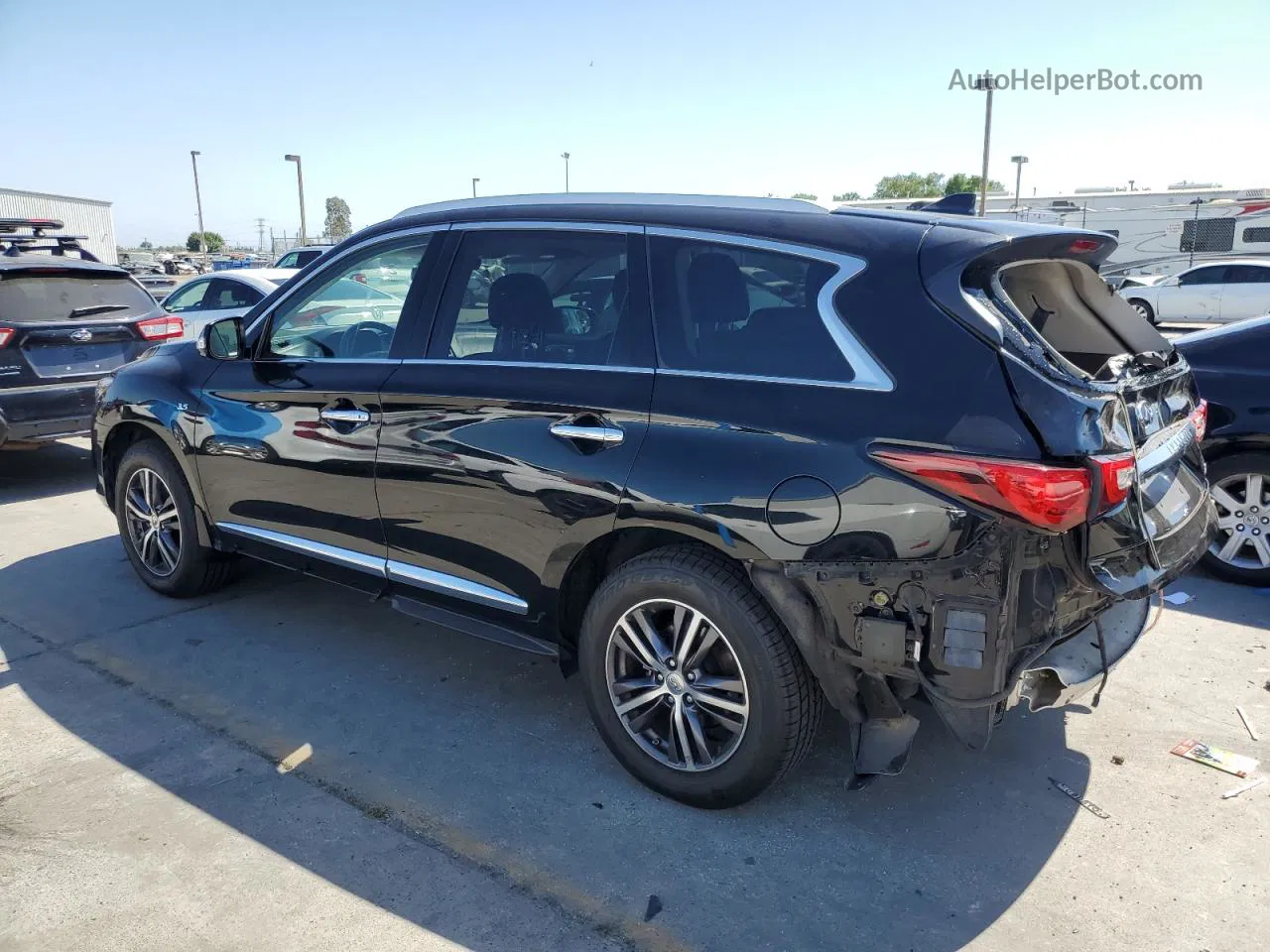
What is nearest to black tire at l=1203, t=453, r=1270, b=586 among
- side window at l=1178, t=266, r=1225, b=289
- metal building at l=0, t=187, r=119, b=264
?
side window at l=1178, t=266, r=1225, b=289

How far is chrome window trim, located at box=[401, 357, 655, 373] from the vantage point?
127 inches

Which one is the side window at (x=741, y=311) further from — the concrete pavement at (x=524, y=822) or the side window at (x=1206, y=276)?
the side window at (x=1206, y=276)

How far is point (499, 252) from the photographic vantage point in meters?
3.72

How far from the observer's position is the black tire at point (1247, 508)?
5145 millimetres

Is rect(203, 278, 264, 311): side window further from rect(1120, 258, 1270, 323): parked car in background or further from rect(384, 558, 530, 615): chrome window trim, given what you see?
rect(1120, 258, 1270, 323): parked car in background

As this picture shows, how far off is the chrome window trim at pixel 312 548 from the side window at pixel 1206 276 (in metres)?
23.3

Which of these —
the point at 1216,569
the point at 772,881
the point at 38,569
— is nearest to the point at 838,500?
the point at 772,881

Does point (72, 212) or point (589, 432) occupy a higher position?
point (72, 212)

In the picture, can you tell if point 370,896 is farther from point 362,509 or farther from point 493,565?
point 362,509

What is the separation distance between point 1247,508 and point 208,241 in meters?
90.5

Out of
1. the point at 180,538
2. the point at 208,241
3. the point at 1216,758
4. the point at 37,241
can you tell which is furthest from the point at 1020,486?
the point at 208,241

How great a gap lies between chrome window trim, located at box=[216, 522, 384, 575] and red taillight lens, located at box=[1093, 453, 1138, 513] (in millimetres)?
2719

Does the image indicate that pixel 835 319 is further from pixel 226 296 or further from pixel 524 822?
pixel 226 296

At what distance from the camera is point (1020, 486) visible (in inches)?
100
